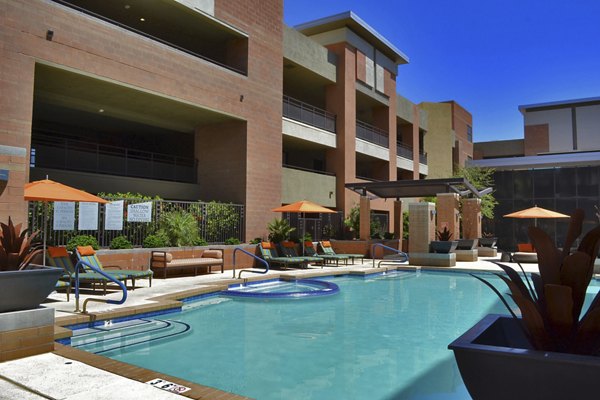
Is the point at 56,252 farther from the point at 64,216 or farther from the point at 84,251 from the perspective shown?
the point at 64,216

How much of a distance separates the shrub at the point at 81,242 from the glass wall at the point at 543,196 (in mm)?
25393

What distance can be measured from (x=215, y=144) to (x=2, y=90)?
8.61 meters

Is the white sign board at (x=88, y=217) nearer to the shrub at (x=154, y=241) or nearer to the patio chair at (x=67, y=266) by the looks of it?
the shrub at (x=154, y=241)

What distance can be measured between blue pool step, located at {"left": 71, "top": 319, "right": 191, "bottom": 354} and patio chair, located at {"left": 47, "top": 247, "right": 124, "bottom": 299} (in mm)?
2531

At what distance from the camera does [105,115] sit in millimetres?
18844

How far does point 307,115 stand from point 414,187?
6.01 meters

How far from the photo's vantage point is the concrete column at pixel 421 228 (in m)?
19.9

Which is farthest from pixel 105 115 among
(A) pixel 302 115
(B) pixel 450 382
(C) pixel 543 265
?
(C) pixel 543 265

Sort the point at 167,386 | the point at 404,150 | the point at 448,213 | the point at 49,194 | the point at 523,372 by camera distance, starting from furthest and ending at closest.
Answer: the point at 404,150, the point at 448,213, the point at 49,194, the point at 167,386, the point at 523,372

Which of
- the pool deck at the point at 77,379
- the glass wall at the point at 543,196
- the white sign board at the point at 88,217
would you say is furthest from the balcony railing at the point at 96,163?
the glass wall at the point at 543,196

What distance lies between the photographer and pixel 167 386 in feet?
13.6

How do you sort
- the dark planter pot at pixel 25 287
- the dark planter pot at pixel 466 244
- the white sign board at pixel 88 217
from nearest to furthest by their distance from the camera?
the dark planter pot at pixel 25 287
the white sign board at pixel 88 217
the dark planter pot at pixel 466 244

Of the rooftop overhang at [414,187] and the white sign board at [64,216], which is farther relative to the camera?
the rooftop overhang at [414,187]

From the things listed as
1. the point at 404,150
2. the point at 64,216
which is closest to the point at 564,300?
the point at 64,216
